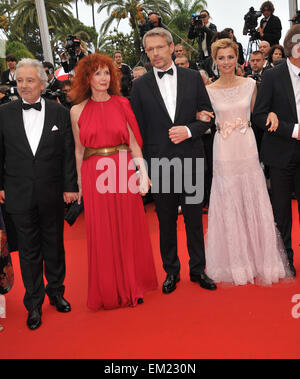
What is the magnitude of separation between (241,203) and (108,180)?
1119mm

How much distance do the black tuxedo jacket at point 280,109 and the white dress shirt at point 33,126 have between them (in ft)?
5.25

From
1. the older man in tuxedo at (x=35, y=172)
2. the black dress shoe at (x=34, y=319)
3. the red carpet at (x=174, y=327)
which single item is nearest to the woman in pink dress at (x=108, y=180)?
the older man in tuxedo at (x=35, y=172)

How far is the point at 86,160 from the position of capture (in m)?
2.73

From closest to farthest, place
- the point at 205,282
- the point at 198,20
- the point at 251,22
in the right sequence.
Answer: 1. the point at 205,282
2. the point at 198,20
3. the point at 251,22

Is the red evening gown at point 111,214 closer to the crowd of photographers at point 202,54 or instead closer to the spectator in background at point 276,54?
the crowd of photographers at point 202,54

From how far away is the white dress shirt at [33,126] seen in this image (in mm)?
2629

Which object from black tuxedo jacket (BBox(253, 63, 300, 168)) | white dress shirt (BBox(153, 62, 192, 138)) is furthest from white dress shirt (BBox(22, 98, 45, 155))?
black tuxedo jacket (BBox(253, 63, 300, 168))

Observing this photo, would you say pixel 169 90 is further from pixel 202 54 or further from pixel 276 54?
pixel 202 54

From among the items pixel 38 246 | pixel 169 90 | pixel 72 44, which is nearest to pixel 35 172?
pixel 38 246

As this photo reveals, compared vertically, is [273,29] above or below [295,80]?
above

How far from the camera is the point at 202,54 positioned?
22.1 ft
